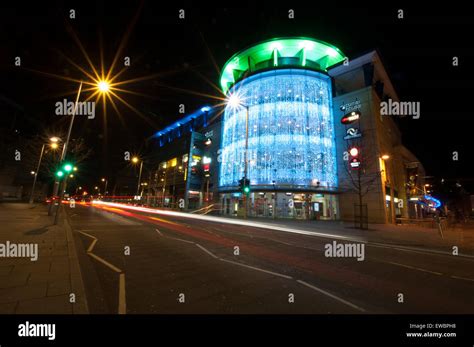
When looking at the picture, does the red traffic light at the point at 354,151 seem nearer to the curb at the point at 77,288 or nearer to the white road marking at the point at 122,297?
the white road marking at the point at 122,297

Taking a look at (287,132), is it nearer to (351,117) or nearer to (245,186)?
(351,117)

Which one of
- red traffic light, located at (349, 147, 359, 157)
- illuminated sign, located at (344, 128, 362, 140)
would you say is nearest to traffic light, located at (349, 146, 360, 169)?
red traffic light, located at (349, 147, 359, 157)

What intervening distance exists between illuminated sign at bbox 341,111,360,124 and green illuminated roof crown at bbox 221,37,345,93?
33.5ft

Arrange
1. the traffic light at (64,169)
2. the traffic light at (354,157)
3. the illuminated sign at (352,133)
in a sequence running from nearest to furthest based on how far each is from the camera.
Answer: the traffic light at (64,169) → the traffic light at (354,157) → the illuminated sign at (352,133)

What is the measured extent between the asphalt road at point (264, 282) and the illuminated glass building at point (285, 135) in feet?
77.5

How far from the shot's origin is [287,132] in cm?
3362

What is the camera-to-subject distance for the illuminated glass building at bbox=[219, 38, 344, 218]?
3225cm

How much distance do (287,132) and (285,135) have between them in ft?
1.92

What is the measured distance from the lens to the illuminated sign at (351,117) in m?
32.0

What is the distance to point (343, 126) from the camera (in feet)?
112

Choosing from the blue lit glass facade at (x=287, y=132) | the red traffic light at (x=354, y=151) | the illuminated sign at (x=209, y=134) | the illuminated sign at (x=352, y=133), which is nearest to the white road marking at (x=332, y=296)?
the blue lit glass facade at (x=287, y=132)

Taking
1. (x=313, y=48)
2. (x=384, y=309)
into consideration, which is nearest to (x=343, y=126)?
(x=313, y=48)
